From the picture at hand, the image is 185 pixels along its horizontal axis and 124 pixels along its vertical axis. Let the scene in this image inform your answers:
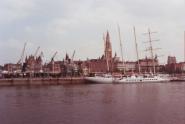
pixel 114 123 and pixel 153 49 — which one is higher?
pixel 153 49

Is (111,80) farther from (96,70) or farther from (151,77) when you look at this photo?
(96,70)

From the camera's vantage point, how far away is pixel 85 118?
22.3m

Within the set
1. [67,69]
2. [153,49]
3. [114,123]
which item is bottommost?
[114,123]

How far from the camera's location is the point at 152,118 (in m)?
22.0

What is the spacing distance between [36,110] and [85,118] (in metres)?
7.66

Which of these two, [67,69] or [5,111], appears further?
[67,69]

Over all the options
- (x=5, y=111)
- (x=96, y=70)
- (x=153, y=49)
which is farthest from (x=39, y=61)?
(x=5, y=111)

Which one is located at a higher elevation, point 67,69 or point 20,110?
point 67,69

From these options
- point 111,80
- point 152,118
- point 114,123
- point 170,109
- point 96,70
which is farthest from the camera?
point 96,70

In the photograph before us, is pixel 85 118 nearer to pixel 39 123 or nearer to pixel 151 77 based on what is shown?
pixel 39 123

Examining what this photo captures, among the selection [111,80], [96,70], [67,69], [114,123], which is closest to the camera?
[114,123]

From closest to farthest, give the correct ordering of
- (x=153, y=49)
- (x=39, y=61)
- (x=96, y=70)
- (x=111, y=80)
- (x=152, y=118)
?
(x=152, y=118) → (x=111, y=80) → (x=153, y=49) → (x=39, y=61) → (x=96, y=70)

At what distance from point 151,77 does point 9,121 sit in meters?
74.5

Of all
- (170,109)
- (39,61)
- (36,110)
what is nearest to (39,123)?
(36,110)
